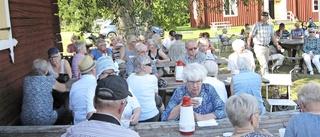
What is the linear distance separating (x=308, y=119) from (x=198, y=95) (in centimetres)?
116

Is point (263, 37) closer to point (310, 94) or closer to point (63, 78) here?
point (63, 78)

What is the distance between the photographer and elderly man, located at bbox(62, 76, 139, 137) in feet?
6.52

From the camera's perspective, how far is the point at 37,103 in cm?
429

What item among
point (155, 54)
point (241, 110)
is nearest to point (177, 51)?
point (155, 54)

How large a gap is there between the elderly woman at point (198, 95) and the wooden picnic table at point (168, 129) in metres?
0.11

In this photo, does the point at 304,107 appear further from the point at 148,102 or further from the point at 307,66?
the point at 307,66

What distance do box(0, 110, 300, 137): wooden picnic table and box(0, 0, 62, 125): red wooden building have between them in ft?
4.21

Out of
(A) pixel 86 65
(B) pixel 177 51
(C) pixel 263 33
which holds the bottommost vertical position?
(B) pixel 177 51

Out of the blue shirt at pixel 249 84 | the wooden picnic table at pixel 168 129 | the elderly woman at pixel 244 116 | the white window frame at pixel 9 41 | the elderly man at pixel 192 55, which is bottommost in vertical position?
the wooden picnic table at pixel 168 129

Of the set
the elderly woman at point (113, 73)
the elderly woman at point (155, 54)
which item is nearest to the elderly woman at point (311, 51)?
the elderly woman at point (155, 54)

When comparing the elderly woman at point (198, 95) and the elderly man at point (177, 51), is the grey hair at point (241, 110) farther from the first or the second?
the elderly man at point (177, 51)

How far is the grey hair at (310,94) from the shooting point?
2.73 metres

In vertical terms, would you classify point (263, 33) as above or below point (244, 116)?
above

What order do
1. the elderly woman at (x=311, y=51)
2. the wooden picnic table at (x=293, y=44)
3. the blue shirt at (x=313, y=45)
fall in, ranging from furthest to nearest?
the wooden picnic table at (x=293, y=44) → the blue shirt at (x=313, y=45) → the elderly woman at (x=311, y=51)
